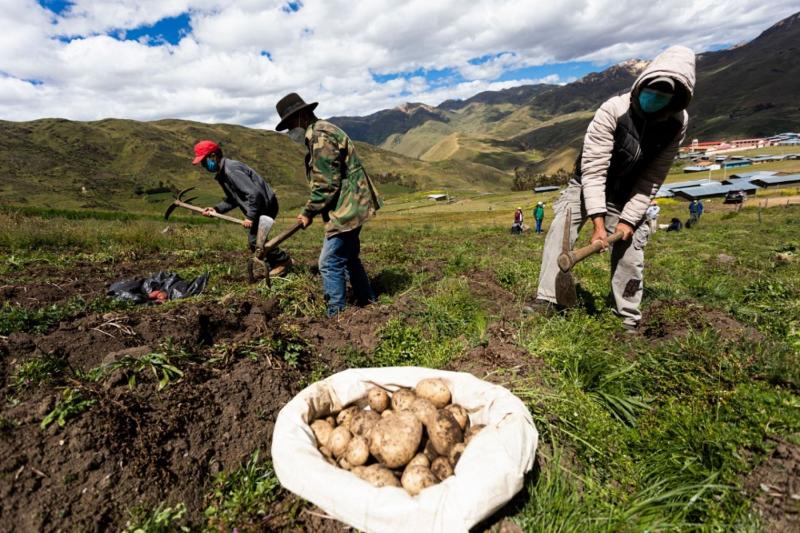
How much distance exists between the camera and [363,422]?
2441 mm

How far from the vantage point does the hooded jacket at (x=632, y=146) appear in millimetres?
3244

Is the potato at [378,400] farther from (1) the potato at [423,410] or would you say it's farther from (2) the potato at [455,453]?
(2) the potato at [455,453]

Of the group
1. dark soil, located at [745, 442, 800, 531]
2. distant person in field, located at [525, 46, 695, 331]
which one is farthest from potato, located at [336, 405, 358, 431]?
distant person in field, located at [525, 46, 695, 331]

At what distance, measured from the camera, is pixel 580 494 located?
2.14m

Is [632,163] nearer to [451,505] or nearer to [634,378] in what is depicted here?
[634,378]

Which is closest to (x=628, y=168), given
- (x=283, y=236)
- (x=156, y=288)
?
(x=283, y=236)

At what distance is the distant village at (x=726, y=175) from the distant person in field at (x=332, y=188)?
15.2 m

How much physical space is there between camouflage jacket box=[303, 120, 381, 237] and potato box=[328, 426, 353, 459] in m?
2.52

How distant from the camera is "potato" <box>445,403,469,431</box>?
246 cm

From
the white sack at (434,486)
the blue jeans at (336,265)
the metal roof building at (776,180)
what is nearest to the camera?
the white sack at (434,486)

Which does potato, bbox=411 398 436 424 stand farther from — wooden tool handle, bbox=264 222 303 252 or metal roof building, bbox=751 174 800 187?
metal roof building, bbox=751 174 800 187

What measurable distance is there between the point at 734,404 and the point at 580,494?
1.13 meters

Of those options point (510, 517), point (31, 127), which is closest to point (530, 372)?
point (510, 517)

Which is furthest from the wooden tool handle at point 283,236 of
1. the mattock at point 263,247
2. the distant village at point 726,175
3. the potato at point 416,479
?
the distant village at point 726,175
